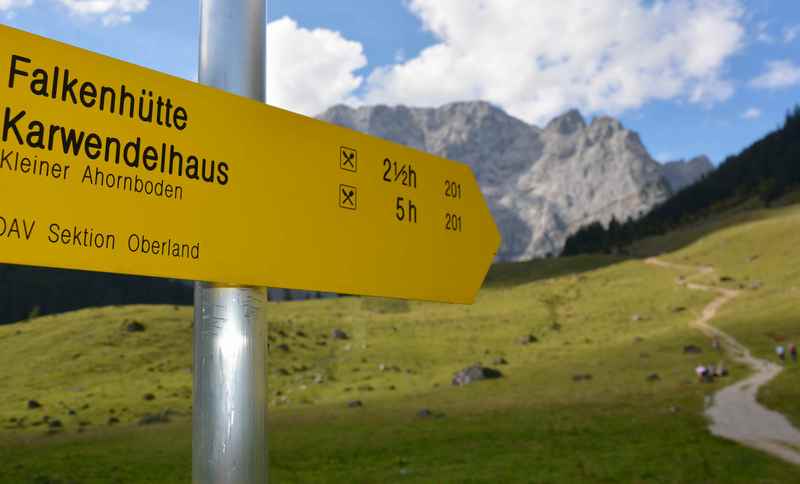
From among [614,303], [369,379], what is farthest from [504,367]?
[614,303]

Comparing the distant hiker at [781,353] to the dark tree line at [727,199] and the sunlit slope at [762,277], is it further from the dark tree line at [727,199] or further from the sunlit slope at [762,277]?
the dark tree line at [727,199]

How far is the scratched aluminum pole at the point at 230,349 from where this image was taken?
98.0 inches

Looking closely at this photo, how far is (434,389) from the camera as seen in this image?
5266 cm

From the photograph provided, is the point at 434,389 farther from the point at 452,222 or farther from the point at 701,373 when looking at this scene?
the point at 452,222

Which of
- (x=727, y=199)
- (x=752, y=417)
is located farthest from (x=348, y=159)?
(x=727, y=199)

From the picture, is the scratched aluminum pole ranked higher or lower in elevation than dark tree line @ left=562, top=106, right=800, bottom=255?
lower

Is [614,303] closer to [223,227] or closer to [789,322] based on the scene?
[789,322]

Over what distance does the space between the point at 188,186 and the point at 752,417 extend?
3690 centimetres

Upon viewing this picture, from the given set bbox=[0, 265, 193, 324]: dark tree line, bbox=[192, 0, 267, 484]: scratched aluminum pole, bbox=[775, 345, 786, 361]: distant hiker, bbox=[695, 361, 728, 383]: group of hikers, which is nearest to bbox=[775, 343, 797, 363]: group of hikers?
bbox=[775, 345, 786, 361]: distant hiker

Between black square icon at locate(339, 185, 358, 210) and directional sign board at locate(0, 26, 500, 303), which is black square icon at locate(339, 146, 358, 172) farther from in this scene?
black square icon at locate(339, 185, 358, 210)

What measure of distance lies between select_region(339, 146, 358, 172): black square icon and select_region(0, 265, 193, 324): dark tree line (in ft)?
504

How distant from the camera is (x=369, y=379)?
59.0 meters

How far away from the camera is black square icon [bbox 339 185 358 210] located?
3.08 meters

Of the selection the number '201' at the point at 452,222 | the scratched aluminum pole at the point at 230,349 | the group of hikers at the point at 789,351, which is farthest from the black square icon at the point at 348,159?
the group of hikers at the point at 789,351
